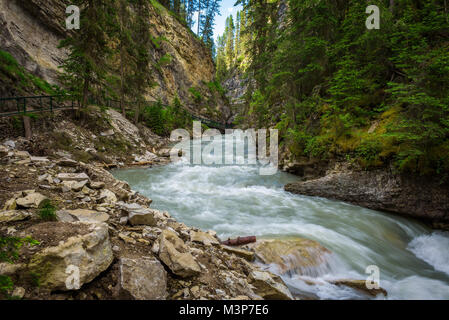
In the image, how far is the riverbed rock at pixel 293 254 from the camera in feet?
12.4

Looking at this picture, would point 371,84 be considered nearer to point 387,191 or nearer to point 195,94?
point 387,191

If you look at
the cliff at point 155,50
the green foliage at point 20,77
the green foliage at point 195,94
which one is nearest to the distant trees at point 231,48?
the cliff at point 155,50

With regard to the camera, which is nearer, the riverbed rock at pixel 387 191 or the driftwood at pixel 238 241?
the driftwood at pixel 238 241

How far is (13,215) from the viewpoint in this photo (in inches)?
99.5

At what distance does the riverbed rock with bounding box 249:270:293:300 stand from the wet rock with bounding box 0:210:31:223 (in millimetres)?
3193

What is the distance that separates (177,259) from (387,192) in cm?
709

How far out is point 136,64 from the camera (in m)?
16.1

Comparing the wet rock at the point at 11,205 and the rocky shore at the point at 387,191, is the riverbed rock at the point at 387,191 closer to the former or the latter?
the rocky shore at the point at 387,191

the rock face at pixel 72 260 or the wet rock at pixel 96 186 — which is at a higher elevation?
the wet rock at pixel 96 186

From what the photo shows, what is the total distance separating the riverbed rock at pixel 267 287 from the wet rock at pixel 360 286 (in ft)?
4.48

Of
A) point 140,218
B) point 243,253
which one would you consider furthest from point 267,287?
point 140,218

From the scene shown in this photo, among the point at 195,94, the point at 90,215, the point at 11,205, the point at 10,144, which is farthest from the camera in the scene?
the point at 195,94

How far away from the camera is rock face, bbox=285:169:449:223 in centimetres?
576

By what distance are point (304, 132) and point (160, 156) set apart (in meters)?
10.1
